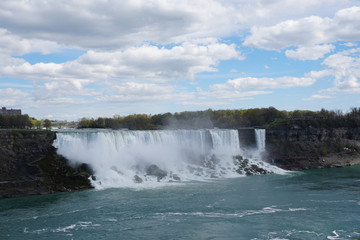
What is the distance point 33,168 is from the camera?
109 ft

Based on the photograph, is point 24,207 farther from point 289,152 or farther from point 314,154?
point 314,154

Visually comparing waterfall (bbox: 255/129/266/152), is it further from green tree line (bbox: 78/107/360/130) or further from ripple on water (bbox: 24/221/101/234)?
ripple on water (bbox: 24/221/101/234)

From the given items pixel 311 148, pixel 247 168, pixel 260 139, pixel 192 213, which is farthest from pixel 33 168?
pixel 311 148

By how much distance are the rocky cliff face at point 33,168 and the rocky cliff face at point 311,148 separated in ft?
97.9

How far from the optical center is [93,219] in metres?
22.3

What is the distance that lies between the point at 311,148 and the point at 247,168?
1571cm

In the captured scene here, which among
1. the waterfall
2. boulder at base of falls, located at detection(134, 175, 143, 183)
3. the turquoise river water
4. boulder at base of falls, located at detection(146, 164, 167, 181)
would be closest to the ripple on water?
the turquoise river water

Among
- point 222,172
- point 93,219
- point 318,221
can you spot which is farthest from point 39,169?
point 318,221

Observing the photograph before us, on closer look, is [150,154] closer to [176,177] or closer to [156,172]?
[156,172]

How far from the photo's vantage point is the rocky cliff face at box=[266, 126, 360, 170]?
165ft

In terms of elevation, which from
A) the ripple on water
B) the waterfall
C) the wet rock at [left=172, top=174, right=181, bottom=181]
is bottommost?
the ripple on water

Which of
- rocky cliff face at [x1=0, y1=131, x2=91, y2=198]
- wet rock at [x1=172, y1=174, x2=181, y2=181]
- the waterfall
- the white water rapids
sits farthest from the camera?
the waterfall

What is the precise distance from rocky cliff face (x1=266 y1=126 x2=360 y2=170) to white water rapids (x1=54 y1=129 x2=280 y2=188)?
17.7 feet

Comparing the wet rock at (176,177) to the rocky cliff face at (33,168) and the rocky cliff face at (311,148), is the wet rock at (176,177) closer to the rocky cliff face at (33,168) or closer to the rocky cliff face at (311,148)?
the rocky cliff face at (33,168)
